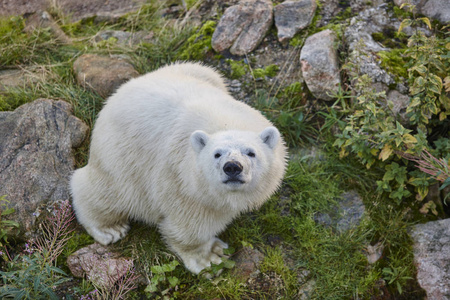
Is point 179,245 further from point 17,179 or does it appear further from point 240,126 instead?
point 17,179

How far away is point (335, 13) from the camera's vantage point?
17.8 ft

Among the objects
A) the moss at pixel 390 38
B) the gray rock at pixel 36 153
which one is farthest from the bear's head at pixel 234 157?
the moss at pixel 390 38

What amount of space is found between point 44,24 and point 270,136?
14.8 feet

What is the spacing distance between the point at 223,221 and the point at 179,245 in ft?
1.65

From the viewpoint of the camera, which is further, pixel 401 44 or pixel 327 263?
pixel 401 44

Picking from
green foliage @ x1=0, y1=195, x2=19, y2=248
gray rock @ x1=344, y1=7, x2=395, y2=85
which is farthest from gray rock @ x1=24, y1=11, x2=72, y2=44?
gray rock @ x1=344, y1=7, x2=395, y2=85

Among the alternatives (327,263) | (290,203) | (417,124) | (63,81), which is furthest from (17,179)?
(417,124)

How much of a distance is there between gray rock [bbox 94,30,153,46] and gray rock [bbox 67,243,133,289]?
3.31m

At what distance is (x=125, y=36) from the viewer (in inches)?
257

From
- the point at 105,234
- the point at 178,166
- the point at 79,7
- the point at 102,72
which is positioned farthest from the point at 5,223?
the point at 79,7

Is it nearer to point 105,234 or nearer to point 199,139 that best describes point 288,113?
point 199,139

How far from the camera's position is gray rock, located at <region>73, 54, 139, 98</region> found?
211 inches

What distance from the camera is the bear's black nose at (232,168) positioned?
10.2 ft

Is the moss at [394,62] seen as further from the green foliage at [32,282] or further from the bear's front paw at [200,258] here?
the green foliage at [32,282]
